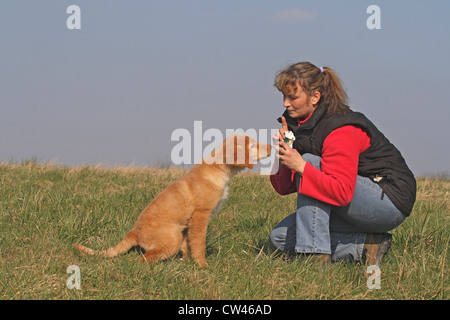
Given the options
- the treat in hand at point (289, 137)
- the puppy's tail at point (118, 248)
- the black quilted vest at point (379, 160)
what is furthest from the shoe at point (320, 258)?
the puppy's tail at point (118, 248)

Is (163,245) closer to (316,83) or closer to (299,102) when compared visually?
(299,102)

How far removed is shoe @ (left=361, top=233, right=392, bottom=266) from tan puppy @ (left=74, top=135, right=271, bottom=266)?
120 centimetres

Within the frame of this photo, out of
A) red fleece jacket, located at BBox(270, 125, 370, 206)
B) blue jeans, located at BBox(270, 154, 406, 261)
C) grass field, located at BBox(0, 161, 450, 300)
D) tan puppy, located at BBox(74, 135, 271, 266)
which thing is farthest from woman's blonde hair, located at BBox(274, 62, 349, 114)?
grass field, located at BBox(0, 161, 450, 300)

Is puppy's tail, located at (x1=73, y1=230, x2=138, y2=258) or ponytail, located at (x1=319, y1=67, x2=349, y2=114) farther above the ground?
ponytail, located at (x1=319, y1=67, x2=349, y2=114)

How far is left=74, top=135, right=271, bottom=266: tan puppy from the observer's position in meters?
4.04

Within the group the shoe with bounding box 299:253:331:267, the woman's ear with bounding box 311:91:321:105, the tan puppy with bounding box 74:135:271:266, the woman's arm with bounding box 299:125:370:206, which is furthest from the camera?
the tan puppy with bounding box 74:135:271:266

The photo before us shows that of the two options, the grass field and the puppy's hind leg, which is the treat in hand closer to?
the grass field

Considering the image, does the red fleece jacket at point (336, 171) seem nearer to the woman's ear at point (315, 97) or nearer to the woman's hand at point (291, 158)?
the woman's hand at point (291, 158)

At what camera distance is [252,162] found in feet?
14.5

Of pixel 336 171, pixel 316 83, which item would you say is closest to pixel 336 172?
pixel 336 171

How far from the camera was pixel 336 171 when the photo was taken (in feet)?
12.1
